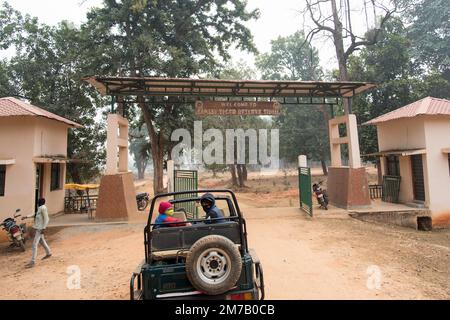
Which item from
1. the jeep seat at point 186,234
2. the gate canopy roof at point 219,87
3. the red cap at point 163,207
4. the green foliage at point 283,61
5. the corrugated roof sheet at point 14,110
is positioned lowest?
the jeep seat at point 186,234

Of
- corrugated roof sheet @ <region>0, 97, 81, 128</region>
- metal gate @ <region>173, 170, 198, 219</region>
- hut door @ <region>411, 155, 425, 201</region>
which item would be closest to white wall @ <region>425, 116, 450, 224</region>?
hut door @ <region>411, 155, 425, 201</region>

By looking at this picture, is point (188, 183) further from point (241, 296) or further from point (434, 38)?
point (434, 38)

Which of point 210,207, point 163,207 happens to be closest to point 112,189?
point 163,207

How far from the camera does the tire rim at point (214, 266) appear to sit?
9.92 ft

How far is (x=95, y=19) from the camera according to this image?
15.1m

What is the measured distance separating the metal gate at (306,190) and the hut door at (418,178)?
191 inches

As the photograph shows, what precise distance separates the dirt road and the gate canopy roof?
501cm

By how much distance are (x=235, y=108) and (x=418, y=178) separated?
8.22 metres

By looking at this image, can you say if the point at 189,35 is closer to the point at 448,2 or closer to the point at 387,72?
the point at 387,72

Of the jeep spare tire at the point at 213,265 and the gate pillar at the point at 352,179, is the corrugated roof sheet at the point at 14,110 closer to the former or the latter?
the jeep spare tire at the point at 213,265

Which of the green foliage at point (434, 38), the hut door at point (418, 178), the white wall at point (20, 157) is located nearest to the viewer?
the white wall at point (20, 157)

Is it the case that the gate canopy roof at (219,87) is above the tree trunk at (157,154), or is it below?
above

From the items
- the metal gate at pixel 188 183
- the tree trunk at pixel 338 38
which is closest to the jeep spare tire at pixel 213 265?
the metal gate at pixel 188 183

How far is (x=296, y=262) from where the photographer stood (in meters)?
5.96
